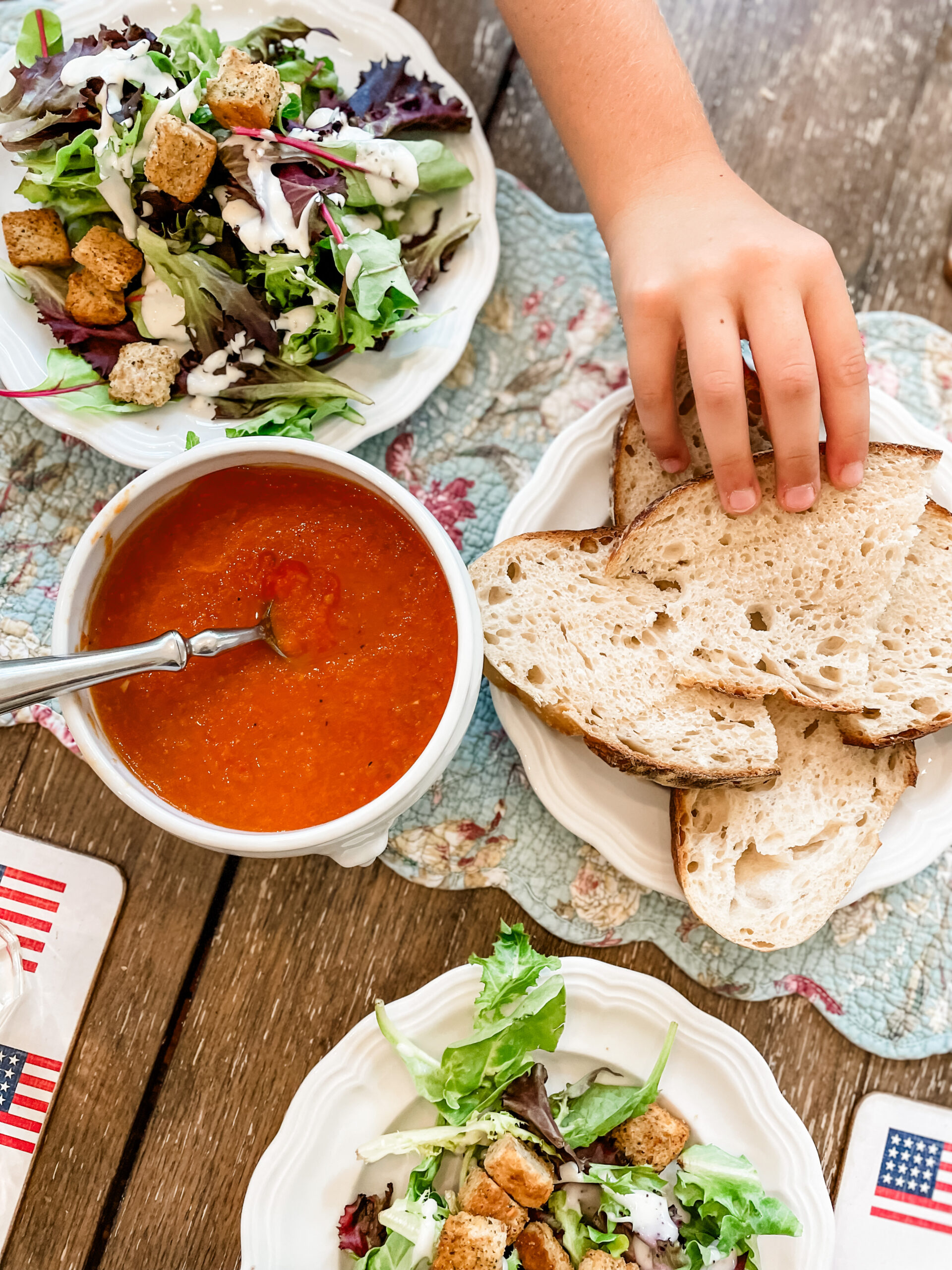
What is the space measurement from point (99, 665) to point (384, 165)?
0.79 metres

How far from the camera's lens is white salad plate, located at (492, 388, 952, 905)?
1391 millimetres

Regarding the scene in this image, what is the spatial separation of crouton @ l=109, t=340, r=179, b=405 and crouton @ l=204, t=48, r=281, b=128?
1.06ft

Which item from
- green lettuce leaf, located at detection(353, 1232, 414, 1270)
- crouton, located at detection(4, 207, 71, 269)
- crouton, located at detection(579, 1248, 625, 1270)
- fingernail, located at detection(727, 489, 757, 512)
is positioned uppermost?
crouton, located at detection(4, 207, 71, 269)

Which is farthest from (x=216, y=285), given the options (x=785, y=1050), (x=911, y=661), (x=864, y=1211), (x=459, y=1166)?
(x=864, y=1211)

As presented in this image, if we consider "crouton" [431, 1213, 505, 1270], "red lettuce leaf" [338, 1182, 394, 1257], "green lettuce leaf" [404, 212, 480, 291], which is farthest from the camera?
"green lettuce leaf" [404, 212, 480, 291]

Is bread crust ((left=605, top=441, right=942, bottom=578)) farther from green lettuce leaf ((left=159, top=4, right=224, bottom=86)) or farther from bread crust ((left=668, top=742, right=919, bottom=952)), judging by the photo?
green lettuce leaf ((left=159, top=4, right=224, bottom=86))

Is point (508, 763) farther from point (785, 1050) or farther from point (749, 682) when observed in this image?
point (785, 1050)

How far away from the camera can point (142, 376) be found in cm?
136

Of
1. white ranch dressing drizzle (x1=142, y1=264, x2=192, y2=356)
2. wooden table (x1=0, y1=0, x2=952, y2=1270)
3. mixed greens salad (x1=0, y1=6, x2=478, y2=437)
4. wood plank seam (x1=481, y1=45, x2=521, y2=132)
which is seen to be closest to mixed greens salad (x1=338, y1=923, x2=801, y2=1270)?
wooden table (x1=0, y1=0, x2=952, y2=1270)

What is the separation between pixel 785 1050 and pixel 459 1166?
0.51 metres

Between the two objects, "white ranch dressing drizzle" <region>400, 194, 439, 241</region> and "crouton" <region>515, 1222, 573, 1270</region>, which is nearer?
"crouton" <region>515, 1222, 573, 1270</region>

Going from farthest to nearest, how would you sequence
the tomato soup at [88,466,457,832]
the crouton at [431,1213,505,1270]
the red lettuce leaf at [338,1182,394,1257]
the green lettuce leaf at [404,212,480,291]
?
the green lettuce leaf at [404,212,480,291] < the red lettuce leaf at [338,1182,394,1257] < the crouton at [431,1213,505,1270] < the tomato soup at [88,466,457,832]

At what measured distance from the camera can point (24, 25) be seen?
4.44ft

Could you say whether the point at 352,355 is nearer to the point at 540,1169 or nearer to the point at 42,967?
the point at 42,967
